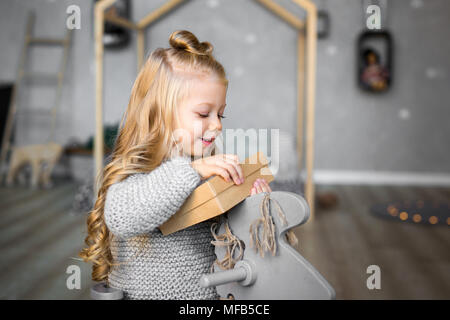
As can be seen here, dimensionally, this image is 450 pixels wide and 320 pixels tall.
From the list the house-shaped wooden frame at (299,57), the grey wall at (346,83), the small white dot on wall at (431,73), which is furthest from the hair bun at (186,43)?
the small white dot on wall at (431,73)

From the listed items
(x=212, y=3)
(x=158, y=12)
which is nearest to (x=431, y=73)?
(x=212, y=3)

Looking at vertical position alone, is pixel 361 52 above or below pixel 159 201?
above

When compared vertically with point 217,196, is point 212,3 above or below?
above

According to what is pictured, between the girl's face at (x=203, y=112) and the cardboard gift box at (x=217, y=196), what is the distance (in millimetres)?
41

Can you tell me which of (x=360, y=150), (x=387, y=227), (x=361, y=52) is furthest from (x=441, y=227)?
(x=361, y=52)

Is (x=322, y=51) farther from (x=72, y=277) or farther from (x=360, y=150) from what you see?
(x=72, y=277)

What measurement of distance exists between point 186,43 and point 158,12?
6.95 feet

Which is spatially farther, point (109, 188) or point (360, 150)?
point (360, 150)

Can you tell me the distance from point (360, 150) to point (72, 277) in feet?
9.60

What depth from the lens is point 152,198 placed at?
46cm

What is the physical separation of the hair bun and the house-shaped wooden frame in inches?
21.2

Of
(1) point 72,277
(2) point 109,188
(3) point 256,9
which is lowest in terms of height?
(1) point 72,277

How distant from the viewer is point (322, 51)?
320 cm

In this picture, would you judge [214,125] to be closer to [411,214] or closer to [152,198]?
[152,198]
